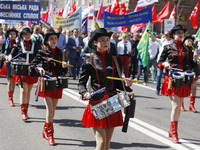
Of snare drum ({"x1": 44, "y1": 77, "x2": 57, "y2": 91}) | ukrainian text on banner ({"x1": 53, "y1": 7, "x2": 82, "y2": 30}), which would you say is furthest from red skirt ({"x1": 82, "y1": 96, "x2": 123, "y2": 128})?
ukrainian text on banner ({"x1": 53, "y1": 7, "x2": 82, "y2": 30})

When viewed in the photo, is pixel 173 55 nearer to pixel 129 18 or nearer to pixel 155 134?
pixel 155 134

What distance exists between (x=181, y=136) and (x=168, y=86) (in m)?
1.06

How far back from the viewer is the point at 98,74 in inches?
178

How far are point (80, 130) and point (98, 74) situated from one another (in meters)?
2.85

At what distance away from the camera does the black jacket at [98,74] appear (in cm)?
452

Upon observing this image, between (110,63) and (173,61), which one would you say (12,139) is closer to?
(110,63)

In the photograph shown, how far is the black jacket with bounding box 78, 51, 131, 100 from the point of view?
178 inches

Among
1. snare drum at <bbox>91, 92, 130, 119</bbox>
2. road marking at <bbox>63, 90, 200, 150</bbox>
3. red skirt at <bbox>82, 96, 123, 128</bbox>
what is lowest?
road marking at <bbox>63, 90, 200, 150</bbox>

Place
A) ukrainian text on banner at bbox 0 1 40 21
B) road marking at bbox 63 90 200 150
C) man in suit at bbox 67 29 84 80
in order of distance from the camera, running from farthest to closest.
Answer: man in suit at bbox 67 29 84 80
ukrainian text on banner at bbox 0 1 40 21
road marking at bbox 63 90 200 150

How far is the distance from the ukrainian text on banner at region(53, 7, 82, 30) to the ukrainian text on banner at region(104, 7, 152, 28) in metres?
2.14

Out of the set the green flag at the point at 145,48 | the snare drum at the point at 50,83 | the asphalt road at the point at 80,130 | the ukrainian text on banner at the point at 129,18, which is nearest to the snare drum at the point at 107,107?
the asphalt road at the point at 80,130

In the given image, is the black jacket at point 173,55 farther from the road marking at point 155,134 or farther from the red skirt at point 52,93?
the red skirt at point 52,93

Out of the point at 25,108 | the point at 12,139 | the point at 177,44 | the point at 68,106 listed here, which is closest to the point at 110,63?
the point at 177,44

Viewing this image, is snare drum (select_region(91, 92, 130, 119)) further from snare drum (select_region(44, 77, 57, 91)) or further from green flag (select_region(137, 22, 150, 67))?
green flag (select_region(137, 22, 150, 67))
